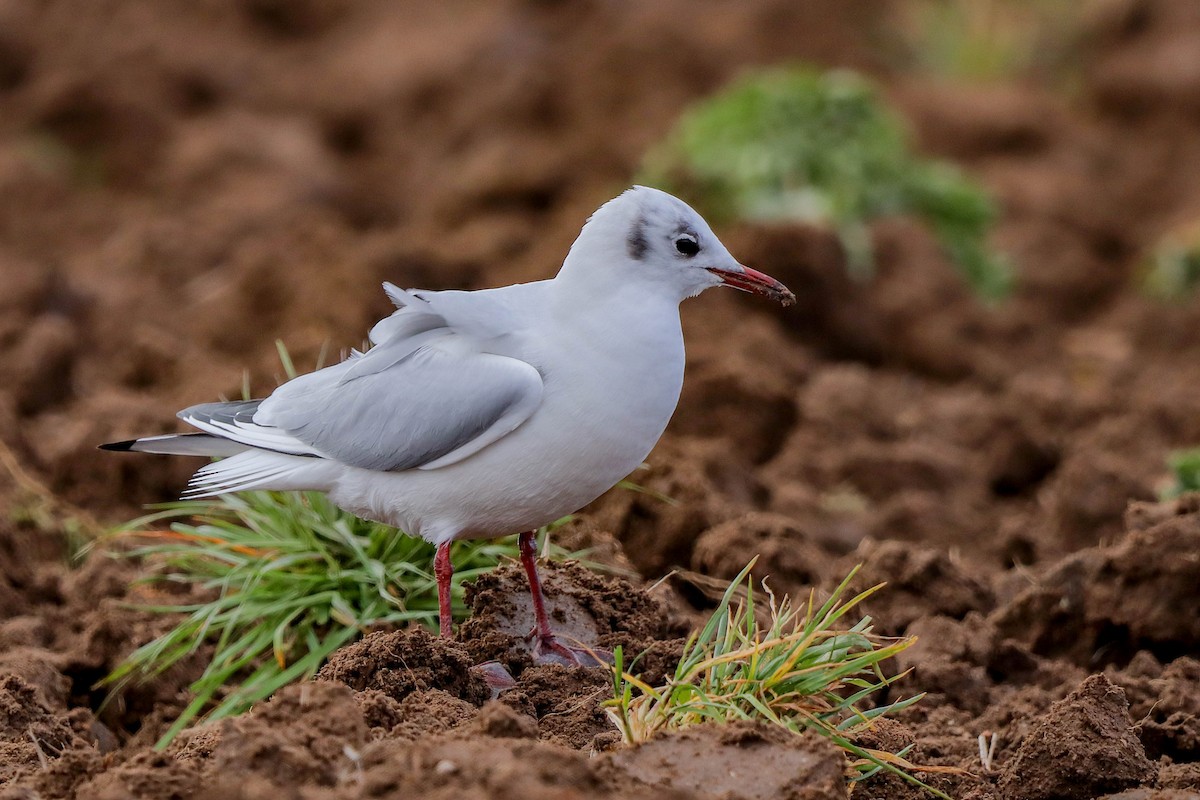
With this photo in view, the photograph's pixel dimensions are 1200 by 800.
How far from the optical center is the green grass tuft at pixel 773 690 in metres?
3.44

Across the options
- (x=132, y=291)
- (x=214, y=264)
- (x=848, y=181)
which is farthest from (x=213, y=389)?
(x=848, y=181)

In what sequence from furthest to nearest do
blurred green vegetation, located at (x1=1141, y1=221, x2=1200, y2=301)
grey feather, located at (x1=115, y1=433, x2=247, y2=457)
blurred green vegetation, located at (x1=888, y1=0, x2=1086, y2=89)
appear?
blurred green vegetation, located at (x1=888, y1=0, x2=1086, y2=89) → blurred green vegetation, located at (x1=1141, y1=221, x2=1200, y2=301) → grey feather, located at (x1=115, y1=433, x2=247, y2=457)

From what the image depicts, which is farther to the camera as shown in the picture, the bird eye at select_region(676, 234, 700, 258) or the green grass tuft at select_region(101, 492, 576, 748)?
the green grass tuft at select_region(101, 492, 576, 748)

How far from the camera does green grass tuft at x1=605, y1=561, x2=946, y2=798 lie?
3.44m

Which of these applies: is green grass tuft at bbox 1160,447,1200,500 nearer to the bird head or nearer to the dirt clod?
the dirt clod

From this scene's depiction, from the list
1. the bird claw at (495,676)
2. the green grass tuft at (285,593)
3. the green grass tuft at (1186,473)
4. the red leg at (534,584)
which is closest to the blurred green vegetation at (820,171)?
the green grass tuft at (1186,473)

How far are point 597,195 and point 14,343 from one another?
3.93 metres

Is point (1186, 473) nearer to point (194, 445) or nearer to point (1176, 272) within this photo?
point (194, 445)

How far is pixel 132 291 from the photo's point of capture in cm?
945

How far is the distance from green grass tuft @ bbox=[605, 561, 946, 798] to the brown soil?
0.33 feet

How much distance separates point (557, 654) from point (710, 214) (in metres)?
5.44

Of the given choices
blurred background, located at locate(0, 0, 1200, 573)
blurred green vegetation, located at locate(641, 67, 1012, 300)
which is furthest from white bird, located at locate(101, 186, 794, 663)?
blurred green vegetation, located at locate(641, 67, 1012, 300)

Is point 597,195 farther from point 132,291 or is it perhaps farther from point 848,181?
point 132,291

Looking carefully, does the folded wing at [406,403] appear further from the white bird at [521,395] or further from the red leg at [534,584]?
the red leg at [534,584]
